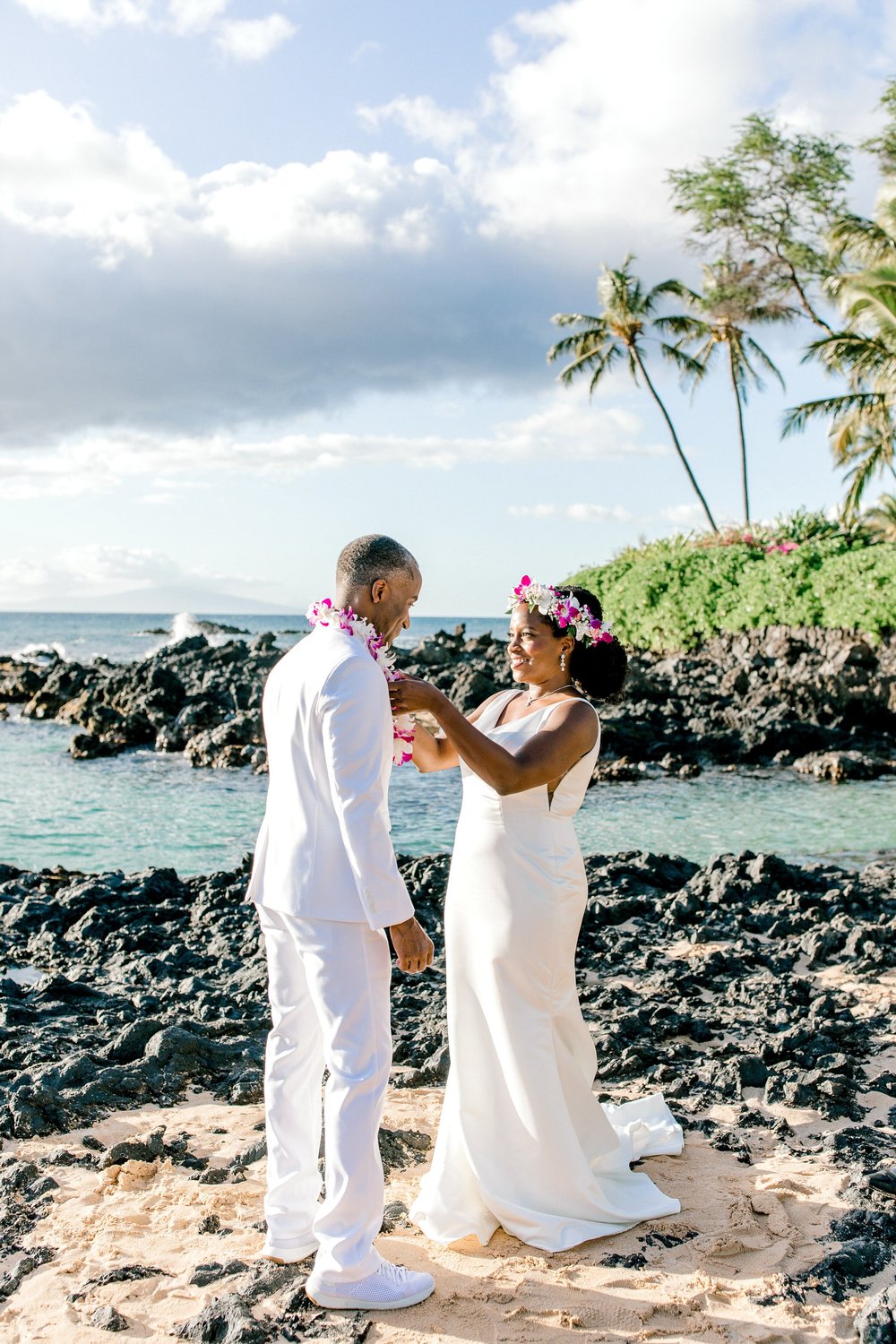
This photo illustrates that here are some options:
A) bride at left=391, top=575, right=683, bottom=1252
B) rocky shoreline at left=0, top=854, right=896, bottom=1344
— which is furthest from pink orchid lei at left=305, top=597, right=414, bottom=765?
rocky shoreline at left=0, top=854, right=896, bottom=1344

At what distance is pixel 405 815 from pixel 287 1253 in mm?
11434

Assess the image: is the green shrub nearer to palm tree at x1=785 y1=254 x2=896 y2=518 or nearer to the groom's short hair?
palm tree at x1=785 y1=254 x2=896 y2=518

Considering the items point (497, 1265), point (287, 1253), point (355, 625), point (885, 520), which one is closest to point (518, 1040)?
point (497, 1265)

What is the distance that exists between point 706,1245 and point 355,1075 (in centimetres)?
156

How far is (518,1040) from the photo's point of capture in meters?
4.15

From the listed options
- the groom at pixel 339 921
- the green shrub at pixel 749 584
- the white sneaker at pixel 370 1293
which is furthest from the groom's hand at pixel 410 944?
the green shrub at pixel 749 584

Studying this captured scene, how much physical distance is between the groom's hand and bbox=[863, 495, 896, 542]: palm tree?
33.0m

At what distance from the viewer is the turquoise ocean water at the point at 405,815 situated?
522 inches

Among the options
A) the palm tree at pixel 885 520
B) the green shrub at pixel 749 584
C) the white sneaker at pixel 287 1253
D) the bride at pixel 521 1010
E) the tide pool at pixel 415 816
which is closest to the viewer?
the white sneaker at pixel 287 1253

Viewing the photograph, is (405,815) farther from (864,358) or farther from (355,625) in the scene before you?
(864,358)

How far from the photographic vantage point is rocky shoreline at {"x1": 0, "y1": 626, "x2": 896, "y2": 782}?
19047 mm

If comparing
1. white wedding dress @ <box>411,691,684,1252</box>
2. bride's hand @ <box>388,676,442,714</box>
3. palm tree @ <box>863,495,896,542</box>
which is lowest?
white wedding dress @ <box>411,691,684,1252</box>

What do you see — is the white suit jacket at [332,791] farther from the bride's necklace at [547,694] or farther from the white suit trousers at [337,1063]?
the bride's necklace at [547,694]

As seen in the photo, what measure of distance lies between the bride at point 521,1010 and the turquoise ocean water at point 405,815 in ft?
27.4
